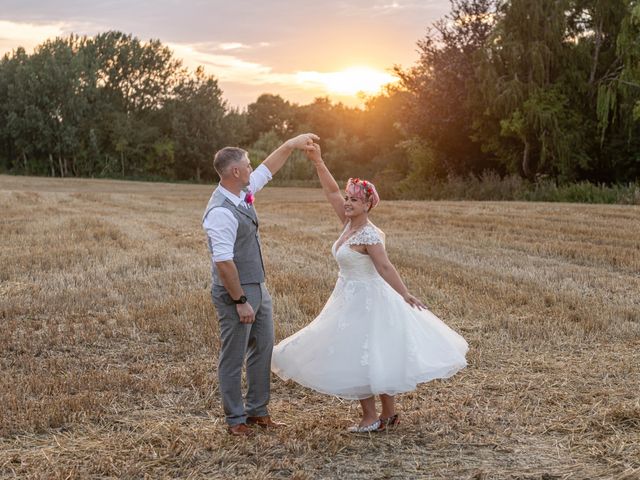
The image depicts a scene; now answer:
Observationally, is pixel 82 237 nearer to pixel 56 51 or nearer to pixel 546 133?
pixel 546 133

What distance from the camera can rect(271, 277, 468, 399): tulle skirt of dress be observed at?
17.6ft

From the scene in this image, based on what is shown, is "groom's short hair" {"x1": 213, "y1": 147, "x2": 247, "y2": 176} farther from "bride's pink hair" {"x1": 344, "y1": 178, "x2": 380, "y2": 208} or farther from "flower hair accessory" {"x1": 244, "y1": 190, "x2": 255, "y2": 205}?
"bride's pink hair" {"x1": 344, "y1": 178, "x2": 380, "y2": 208}

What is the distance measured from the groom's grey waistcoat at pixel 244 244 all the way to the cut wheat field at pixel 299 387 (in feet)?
3.72

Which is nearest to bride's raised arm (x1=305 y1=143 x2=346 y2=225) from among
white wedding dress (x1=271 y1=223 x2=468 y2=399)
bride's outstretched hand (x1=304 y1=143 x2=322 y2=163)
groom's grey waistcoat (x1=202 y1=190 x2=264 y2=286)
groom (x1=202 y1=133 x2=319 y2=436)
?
bride's outstretched hand (x1=304 y1=143 x2=322 y2=163)

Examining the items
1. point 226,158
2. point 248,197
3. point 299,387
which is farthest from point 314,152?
point 299,387

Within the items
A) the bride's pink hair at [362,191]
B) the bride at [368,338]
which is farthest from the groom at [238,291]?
the bride's pink hair at [362,191]

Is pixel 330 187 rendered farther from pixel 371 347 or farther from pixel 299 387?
pixel 299 387

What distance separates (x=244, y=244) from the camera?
17.9 feet

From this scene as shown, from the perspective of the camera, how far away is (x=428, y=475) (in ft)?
16.0

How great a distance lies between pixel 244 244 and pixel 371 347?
3.69 feet

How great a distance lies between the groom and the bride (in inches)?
10.0

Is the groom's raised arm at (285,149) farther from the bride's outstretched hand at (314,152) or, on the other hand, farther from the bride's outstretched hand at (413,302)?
the bride's outstretched hand at (413,302)

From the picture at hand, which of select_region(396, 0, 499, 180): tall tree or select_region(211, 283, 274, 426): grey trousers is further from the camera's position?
select_region(396, 0, 499, 180): tall tree

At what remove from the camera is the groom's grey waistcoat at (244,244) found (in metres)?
5.36
